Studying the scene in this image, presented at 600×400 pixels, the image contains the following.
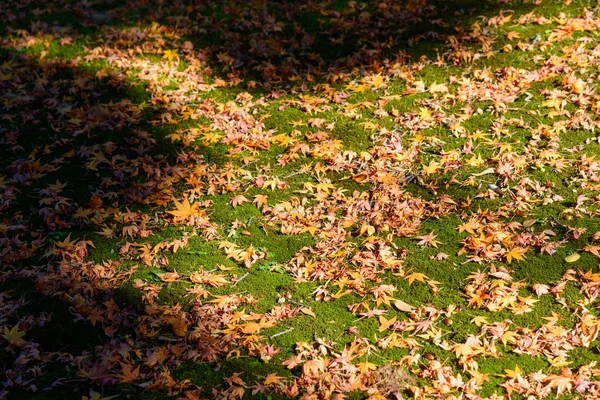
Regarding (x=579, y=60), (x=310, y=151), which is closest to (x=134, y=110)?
(x=310, y=151)

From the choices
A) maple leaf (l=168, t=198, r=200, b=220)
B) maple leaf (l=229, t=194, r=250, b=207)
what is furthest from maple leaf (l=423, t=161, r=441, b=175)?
maple leaf (l=168, t=198, r=200, b=220)

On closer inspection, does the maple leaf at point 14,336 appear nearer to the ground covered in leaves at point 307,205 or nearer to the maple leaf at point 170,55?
the ground covered in leaves at point 307,205

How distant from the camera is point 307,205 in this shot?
5.54 m

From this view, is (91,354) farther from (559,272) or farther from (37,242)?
(559,272)

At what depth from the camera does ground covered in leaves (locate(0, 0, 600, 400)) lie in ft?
13.3

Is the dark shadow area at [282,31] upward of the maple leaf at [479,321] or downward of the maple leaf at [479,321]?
upward

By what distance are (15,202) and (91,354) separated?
2331 millimetres

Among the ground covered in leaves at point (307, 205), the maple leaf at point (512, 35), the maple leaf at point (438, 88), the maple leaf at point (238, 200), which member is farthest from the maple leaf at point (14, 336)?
the maple leaf at point (512, 35)

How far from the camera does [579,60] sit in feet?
22.7

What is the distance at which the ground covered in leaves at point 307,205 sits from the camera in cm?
405

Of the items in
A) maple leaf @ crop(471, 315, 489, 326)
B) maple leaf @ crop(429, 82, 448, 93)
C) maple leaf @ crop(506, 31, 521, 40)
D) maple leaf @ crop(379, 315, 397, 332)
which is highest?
maple leaf @ crop(506, 31, 521, 40)

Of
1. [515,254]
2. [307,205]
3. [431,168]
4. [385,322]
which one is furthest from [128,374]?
[431,168]

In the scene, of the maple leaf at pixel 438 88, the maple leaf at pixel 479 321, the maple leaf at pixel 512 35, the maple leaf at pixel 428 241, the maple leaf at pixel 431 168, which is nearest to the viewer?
the maple leaf at pixel 479 321

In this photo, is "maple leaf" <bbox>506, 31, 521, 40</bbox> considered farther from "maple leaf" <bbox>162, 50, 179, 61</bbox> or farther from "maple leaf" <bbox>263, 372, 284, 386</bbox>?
"maple leaf" <bbox>263, 372, 284, 386</bbox>
